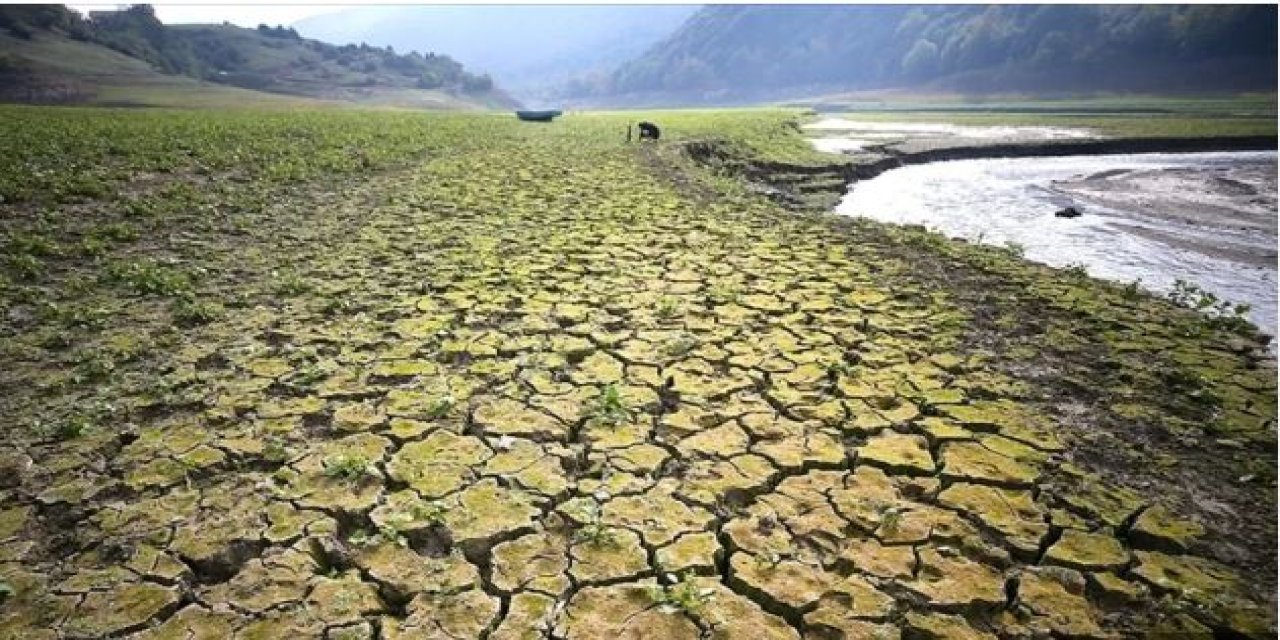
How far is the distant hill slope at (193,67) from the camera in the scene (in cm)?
7282

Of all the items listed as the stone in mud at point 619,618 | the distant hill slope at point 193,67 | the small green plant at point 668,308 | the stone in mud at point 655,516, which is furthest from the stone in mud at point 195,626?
the distant hill slope at point 193,67

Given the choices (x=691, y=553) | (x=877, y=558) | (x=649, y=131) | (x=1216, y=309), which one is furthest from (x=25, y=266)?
(x=649, y=131)

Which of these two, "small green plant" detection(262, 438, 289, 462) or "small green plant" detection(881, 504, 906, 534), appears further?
"small green plant" detection(262, 438, 289, 462)

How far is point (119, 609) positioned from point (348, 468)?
132 centimetres

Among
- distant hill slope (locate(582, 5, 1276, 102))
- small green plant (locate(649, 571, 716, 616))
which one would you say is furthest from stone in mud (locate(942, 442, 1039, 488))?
distant hill slope (locate(582, 5, 1276, 102))

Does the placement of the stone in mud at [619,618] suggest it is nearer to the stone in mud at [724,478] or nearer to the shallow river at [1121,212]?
the stone in mud at [724,478]

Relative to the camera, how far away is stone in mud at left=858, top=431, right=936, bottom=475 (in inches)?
175

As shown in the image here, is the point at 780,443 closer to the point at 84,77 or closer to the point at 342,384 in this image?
the point at 342,384

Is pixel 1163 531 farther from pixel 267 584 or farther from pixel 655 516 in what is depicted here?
pixel 267 584

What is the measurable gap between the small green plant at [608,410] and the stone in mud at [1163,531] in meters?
3.20

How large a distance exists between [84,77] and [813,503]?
104 m

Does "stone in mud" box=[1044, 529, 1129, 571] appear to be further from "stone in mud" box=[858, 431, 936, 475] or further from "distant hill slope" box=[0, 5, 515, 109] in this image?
"distant hill slope" box=[0, 5, 515, 109]

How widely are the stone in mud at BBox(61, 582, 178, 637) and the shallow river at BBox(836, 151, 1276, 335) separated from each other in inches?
424

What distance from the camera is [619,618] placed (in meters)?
3.23
